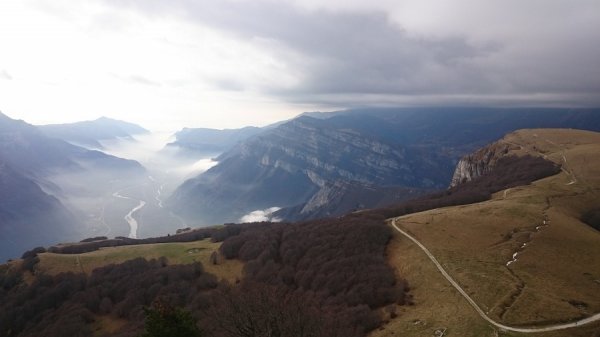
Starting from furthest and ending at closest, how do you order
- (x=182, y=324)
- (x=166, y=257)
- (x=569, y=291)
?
(x=166, y=257) < (x=569, y=291) < (x=182, y=324)

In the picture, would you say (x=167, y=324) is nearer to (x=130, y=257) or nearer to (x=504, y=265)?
(x=504, y=265)

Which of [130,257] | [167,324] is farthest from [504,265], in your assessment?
[130,257]

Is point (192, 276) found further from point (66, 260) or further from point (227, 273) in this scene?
point (66, 260)

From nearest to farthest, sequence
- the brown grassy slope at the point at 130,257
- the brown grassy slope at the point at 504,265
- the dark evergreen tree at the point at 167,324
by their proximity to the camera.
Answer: the dark evergreen tree at the point at 167,324 → the brown grassy slope at the point at 504,265 → the brown grassy slope at the point at 130,257

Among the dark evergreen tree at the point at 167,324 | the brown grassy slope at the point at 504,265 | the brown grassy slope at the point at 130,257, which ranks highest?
the dark evergreen tree at the point at 167,324

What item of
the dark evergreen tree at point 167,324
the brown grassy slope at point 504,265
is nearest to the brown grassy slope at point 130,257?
the brown grassy slope at point 504,265

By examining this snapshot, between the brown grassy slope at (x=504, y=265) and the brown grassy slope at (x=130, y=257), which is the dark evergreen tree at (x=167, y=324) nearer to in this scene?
the brown grassy slope at (x=504, y=265)

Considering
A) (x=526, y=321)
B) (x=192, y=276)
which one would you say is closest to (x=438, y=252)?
(x=526, y=321)

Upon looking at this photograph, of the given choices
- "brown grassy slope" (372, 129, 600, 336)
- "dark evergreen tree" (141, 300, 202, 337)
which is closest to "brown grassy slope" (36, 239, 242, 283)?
"brown grassy slope" (372, 129, 600, 336)
